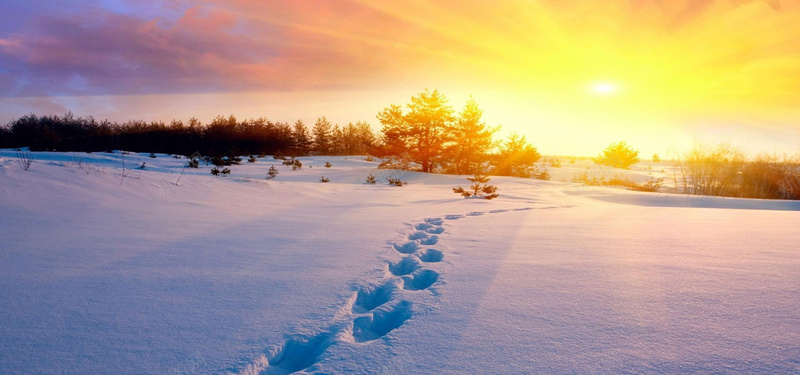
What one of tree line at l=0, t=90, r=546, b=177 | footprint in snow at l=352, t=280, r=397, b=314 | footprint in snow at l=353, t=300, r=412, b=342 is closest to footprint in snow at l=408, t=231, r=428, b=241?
footprint in snow at l=352, t=280, r=397, b=314

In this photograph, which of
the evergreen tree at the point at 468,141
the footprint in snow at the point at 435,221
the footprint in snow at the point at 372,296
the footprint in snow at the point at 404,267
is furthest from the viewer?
the evergreen tree at the point at 468,141

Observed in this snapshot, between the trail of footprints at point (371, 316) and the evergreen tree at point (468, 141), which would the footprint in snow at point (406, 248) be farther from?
the evergreen tree at point (468, 141)

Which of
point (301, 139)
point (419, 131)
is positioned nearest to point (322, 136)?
point (301, 139)

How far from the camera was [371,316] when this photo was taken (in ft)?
4.46

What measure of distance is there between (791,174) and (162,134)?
25923 mm

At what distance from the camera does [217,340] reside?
43.8 inches

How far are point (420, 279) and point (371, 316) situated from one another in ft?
1.68

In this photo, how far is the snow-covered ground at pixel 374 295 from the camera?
1021 millimetres

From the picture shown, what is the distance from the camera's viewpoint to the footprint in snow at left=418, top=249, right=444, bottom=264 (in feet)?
7.19

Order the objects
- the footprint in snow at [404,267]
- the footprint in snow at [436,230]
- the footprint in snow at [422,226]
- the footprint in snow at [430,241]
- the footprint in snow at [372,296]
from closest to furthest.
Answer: the footprint in snow at [372,296]
the footprint in snow at [404,267]
the footprint in snow at [430,241]
the footprint in snow at [436,230]
the footprint in snow at [422,226]

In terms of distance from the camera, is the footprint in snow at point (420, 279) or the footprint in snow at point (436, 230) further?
the footprint in snow at point (436, 230)

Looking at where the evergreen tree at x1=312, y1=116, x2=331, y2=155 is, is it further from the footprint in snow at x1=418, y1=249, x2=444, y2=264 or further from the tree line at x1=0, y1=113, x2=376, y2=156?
the footprint in snow at x1=418, y1=249, x2=444, y2=264

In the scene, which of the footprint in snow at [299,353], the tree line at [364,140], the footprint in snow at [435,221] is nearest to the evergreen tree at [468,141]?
the tree line at [364,140]

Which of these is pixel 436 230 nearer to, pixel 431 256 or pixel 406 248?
pixel 406 248
